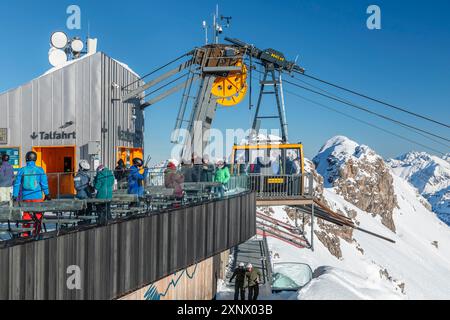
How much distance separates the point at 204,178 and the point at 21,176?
8550 mm

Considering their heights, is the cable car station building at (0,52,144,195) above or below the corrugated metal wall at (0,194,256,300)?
above

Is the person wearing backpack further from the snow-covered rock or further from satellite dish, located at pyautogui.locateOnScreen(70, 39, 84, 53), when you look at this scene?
the snow-covered rock

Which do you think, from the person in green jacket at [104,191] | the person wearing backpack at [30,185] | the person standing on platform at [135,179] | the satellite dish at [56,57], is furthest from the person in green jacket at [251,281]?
the satellite dish at [56,57]

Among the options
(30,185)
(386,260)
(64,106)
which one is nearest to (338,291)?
(30,185)

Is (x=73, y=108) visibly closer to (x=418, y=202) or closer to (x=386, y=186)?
(x=386, y=186)

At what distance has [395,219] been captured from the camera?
151m

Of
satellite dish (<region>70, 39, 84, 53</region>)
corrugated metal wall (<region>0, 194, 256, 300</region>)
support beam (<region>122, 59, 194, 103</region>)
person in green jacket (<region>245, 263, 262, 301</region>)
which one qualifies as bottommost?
person in green jacket (<region>245, 263, 262, 301</region>)

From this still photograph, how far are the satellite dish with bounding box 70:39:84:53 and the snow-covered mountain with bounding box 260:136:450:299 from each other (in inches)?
611

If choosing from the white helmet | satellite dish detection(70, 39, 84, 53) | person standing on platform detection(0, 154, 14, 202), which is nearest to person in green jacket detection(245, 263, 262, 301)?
the white helmet

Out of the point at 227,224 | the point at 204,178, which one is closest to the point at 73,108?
the point at 204,178

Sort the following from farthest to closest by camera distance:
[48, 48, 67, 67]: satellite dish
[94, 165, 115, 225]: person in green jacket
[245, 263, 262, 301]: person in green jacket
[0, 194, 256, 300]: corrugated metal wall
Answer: [48, 48, 67, 67]: satellite dish < [245, 263, 262, 301]: person in green jacket < [94, 165, 115, 225]: person in green jacket < [0, 194, 256, 300]: corrugated metal wall

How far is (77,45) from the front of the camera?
20953mm

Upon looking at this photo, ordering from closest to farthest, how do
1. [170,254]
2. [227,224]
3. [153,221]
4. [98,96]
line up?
[153,221]
[170,254]
[227,224]
[98,96]

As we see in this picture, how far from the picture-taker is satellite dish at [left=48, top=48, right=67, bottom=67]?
65.2 ft
